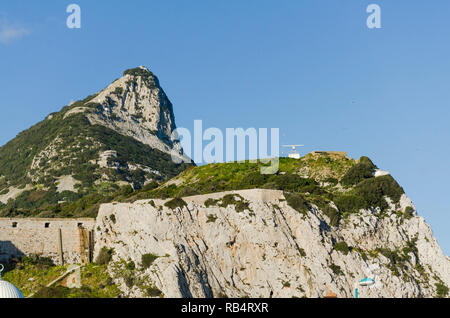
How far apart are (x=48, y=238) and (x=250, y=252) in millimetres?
18105

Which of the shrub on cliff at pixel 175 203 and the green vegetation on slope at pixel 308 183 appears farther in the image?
the green vegetation on slope at pixel 308 183

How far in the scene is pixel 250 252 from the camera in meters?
64.9

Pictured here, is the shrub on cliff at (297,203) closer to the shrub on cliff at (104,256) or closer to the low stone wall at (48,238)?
the shrub on cliff at (104,256)

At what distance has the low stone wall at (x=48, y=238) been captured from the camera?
61.3 metres

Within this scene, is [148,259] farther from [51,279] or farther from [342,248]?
[342,248]

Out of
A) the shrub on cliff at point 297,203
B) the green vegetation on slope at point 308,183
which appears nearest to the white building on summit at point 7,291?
the green vegetation on slope at point 308,183

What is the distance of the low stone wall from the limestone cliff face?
1.48 m

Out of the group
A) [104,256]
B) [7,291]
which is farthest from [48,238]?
[7,291]

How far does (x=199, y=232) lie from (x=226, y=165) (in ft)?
101

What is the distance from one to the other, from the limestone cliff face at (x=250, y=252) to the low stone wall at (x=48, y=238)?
148 cm
